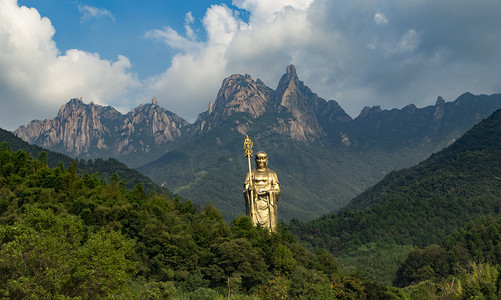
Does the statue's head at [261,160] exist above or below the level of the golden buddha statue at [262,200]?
above

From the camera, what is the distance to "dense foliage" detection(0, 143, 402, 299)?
65.3 ft

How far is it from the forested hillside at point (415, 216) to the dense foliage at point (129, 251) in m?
31.1

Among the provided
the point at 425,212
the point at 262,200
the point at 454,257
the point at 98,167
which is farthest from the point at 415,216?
the point at 98,167

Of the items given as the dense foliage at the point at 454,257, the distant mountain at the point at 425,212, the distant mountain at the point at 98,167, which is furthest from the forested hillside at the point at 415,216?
the distant mountain at the point at 98,167

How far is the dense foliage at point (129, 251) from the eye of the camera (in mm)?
19891

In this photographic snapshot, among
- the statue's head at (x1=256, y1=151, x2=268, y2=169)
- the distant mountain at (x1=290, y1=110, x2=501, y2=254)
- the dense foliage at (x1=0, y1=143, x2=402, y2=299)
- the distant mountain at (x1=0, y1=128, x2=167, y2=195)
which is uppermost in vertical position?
the distant mountain at (x1=0, y1=128, x2=167, y2=195)

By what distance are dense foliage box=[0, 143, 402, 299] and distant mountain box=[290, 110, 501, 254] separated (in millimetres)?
44388

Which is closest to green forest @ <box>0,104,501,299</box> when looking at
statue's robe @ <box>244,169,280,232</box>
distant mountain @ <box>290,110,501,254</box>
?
statue's robe @ <box>244,169,280,232</box>

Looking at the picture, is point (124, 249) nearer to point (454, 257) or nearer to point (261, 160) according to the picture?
point (261, 160)

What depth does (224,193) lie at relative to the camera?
145125 millimetres

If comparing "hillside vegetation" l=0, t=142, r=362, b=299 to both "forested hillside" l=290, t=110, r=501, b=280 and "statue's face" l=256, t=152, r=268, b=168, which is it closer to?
"statue's face" l=256, t=152, r=268, b=168

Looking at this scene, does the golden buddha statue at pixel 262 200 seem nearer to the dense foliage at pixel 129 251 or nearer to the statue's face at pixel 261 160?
the statue's face at pixel 261 160

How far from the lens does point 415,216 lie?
80.8 meters

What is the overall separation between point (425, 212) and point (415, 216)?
2245mm
